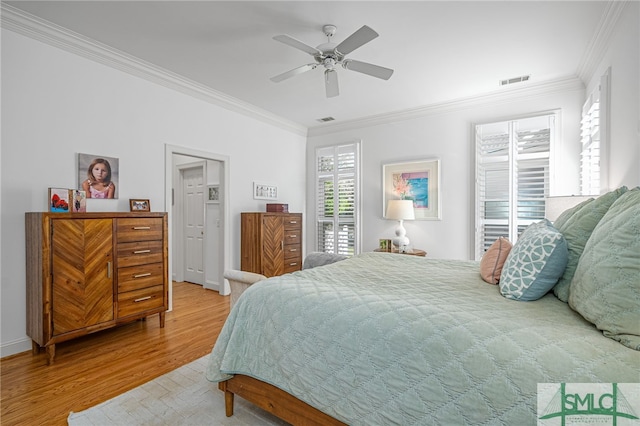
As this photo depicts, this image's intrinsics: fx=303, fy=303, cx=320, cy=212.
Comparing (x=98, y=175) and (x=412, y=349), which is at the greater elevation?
(x=98, y=175)

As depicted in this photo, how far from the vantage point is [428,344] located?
111cm

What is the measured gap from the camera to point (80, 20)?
8.60 feet

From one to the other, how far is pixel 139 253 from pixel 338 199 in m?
3.42

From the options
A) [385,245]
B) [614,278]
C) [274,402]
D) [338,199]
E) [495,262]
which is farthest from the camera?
[338,199]

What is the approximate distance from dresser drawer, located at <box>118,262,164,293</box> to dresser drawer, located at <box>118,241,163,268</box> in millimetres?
49

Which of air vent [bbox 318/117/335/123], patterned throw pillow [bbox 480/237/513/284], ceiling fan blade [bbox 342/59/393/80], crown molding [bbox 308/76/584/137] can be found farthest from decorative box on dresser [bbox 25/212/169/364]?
crown molding [bbox 308/76/584/137]

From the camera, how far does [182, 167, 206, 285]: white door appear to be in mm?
5242

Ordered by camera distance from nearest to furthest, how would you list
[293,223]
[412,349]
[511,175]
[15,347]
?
[412,349] < [15,347] < [511,175] < [293,223]

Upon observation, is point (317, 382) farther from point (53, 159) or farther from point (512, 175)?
point (512, 175)

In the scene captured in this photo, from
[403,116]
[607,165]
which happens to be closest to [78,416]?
[607,165]

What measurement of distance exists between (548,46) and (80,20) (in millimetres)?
4363

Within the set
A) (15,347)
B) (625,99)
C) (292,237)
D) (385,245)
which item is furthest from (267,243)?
(625,99)

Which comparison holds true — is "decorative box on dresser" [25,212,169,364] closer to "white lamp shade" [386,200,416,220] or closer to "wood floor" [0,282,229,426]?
"wood floor" [0,282,229,426]

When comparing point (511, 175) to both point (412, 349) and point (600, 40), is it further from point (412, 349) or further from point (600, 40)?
point (412, 349)
